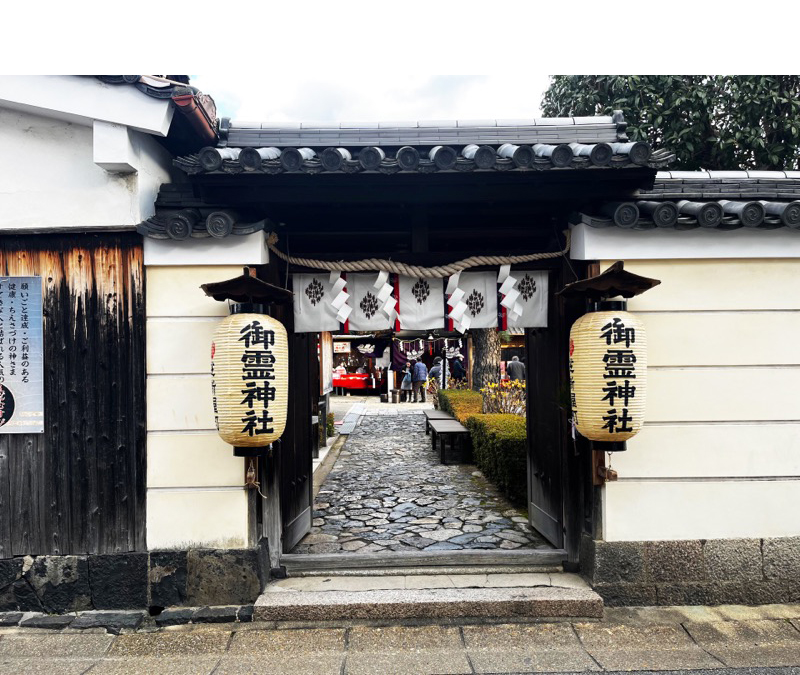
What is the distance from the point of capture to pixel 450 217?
256 inches

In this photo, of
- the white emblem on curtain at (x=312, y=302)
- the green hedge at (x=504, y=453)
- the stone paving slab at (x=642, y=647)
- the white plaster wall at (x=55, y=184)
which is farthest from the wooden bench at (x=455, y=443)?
the white plaster wall at (x=55, y=184)

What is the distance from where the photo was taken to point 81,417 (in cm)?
562

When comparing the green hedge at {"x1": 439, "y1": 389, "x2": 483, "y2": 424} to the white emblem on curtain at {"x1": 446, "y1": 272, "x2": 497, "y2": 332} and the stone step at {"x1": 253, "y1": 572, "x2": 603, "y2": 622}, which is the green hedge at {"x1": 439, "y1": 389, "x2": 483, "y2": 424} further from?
the stone step at {"x1": 253, "y1": 572, "x2": 603, "y2": 622}

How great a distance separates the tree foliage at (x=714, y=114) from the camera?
12609 mm

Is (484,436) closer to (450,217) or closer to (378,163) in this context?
(450,217)

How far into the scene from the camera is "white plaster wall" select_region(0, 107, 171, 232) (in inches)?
221

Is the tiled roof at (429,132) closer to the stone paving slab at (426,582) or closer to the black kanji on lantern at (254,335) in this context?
the black kanji on lantern at (254,335)

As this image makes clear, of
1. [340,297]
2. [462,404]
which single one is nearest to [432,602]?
[340,297]

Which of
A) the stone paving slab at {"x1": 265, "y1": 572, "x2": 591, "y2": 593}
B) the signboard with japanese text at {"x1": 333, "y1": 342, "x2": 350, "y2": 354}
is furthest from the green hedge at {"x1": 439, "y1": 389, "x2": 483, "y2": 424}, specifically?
the signboard with japanese text at {"x1": 333, "y1": 342, "x2": 350, "y2": 354}

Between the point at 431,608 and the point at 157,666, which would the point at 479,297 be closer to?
the point at 431,608

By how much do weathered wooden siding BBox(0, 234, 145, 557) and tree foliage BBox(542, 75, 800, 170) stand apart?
12.7 meters

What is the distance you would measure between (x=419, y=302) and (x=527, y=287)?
1.36 metres

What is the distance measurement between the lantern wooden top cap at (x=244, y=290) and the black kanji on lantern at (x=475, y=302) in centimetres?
223

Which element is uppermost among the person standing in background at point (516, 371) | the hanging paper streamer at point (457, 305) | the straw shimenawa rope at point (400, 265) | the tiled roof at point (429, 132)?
the tiled roof at point (429, 132)
